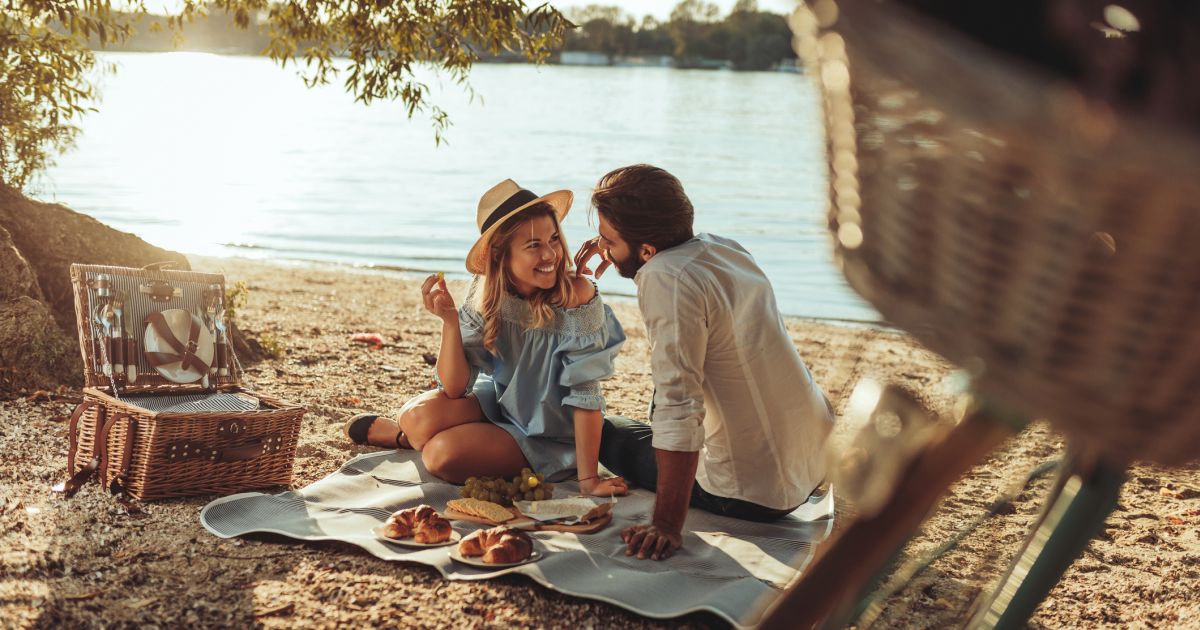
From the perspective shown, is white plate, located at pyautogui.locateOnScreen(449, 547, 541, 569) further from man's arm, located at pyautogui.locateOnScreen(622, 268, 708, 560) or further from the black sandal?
the black sandal

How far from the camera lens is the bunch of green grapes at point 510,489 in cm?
422

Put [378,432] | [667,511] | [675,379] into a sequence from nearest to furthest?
[675,379], [667,511], [378,432]

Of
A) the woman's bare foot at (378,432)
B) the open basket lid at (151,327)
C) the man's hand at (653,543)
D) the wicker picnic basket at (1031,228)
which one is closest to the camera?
the wicker picnic basket at (1031,228)

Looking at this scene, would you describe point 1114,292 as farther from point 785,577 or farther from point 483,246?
point 483,246

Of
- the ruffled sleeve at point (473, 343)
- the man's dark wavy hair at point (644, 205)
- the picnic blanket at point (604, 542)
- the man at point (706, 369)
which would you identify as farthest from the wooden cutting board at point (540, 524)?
the man's dark wavy hair at point (644, 205)

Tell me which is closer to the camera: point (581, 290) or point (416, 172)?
point (581, 290)

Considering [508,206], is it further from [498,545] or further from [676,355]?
[498,545]

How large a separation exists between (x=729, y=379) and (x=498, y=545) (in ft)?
3.34

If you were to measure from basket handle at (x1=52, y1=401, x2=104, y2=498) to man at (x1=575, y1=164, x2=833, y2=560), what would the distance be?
85.6 inches

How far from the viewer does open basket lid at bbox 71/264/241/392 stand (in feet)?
14.2

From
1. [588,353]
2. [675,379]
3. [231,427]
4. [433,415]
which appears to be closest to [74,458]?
[231,427]

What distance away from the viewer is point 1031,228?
68 cm

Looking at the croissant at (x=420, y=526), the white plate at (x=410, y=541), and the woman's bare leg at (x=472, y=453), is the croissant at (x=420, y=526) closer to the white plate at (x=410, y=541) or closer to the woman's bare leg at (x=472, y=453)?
the white plate at (x=410, y=541)

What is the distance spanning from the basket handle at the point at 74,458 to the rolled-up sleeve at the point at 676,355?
2329 millimetres
